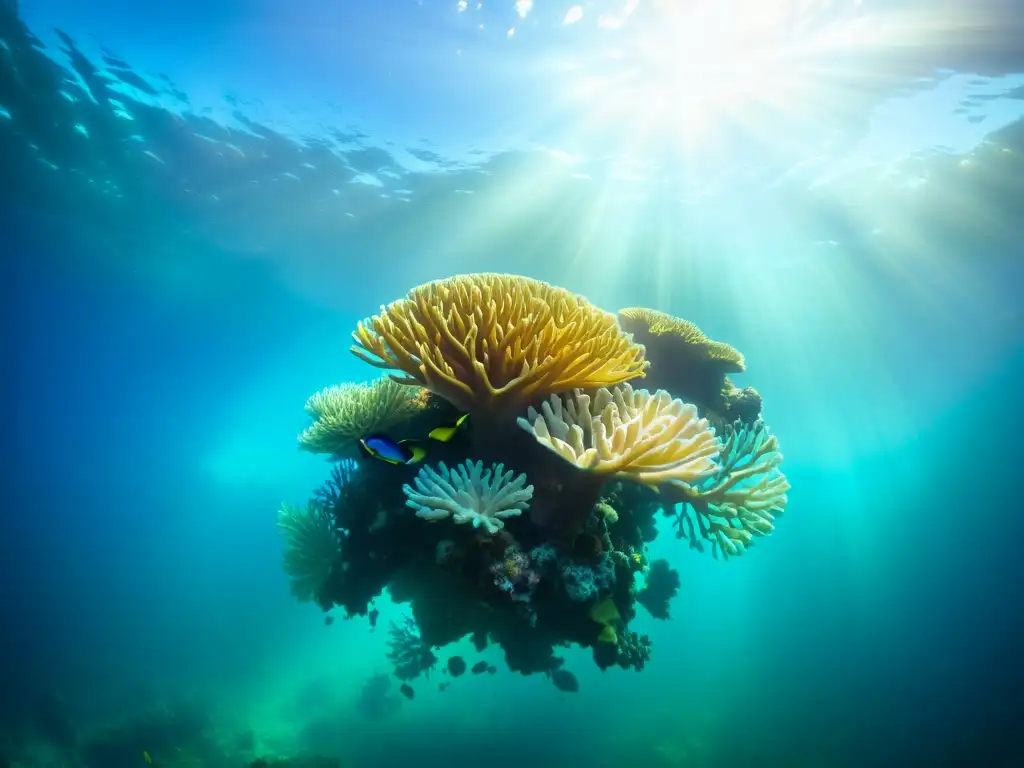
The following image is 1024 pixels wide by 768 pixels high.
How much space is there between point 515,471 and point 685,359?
380cm

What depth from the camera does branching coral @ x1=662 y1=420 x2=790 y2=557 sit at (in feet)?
14.1

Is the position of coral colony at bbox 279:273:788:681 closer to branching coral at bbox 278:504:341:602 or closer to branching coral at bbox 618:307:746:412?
branching coral at bbox 278:504:341:602

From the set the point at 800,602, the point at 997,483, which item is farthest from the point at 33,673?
the point at 997,483

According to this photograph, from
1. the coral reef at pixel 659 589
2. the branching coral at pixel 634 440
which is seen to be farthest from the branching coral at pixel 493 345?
the coral reef at pixel 659 589

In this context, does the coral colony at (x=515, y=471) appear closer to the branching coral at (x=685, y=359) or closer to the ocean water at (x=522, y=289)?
the ocean water at (x=522, y=289)

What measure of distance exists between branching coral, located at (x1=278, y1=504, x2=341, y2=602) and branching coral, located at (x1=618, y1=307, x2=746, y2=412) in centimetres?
473

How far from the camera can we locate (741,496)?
432 cm

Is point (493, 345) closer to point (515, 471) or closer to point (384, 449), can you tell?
point (384, 449)

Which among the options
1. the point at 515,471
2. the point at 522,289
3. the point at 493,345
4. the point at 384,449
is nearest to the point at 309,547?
the point at 515,471

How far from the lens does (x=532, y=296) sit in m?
3.81

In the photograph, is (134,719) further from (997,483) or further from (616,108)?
(997,483)

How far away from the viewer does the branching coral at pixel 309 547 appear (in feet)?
19.1

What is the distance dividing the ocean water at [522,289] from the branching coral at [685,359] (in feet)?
0.24

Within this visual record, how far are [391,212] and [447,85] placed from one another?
7.58 meters
